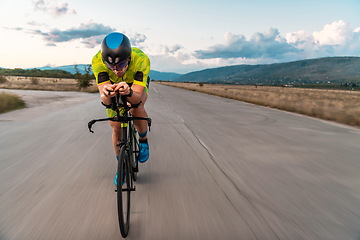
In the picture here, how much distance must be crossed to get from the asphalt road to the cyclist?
83 cm

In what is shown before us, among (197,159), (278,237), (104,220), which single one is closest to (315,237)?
(278,237)

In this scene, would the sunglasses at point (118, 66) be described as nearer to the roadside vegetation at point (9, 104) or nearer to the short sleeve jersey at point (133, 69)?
the short sleeve jersey at point (133, 69)

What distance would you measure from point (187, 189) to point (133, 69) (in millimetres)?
1680

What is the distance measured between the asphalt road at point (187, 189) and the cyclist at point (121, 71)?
0.83 metres

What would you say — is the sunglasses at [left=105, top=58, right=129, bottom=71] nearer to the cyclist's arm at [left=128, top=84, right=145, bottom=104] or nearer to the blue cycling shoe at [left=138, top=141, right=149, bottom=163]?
the cyclist's arm at [left=128, top=84, right=145, bottom=104]

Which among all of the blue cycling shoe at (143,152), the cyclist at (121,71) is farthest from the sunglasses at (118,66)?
the blue cycling shoe at (143,152)

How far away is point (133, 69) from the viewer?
3184 millimetres

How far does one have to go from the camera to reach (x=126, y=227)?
245cm

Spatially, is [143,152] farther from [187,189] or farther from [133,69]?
[133,69]

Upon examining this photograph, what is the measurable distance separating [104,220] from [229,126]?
6945 millimetres

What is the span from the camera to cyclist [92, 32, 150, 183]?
2514mm

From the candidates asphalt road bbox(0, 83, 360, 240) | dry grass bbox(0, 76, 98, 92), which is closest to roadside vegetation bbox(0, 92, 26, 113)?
asphalt road bbox(0, 83, 360, 240)

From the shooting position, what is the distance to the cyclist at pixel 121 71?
2.51 metres

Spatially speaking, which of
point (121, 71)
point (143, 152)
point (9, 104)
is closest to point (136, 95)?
point (121, 71)
